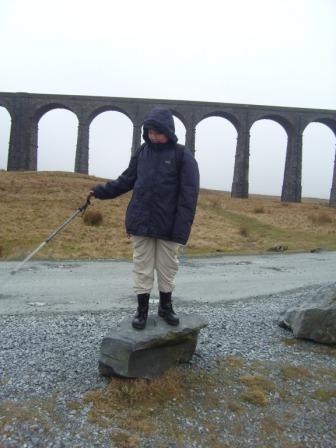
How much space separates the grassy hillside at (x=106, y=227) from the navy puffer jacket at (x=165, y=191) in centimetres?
912

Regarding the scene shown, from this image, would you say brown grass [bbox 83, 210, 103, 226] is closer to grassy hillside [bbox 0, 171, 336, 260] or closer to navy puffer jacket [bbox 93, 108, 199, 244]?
grassy hillside [bbox 0, 171, 336, 260]

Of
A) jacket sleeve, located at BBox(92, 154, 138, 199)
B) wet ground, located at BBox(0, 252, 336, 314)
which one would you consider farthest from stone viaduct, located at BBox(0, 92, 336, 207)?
jacket sleeve, located at BBox(92, 154, 138, 199)

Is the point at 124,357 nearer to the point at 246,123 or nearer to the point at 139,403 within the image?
the point at 139,403

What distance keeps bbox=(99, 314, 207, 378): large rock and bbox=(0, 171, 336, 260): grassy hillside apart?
354 inches

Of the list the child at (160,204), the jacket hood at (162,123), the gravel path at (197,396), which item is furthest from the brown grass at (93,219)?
the jacket hood at (162,123)

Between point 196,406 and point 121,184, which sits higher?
point 121,184

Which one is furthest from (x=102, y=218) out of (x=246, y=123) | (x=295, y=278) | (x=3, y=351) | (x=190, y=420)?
(x=246, y=123)

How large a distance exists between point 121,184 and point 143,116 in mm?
44288

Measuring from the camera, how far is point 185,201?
3879 millimetres

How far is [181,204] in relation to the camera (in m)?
3.88

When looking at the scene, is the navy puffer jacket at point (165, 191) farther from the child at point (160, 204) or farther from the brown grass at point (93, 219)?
the brown grass at point (93, 219)

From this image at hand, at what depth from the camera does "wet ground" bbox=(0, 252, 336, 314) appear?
6969 mm

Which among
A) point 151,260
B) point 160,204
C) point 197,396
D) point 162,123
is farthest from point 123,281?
point 162,123

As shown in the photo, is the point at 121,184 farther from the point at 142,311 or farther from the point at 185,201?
the point at 142,311
